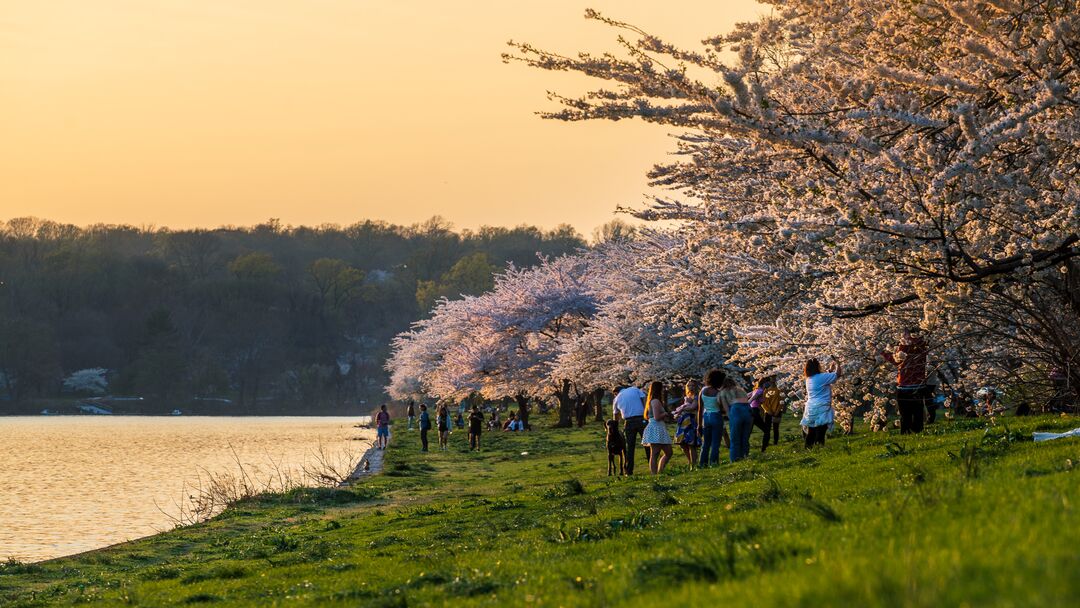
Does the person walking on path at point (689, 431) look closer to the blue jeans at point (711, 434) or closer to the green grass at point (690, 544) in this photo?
the blue jeans at point (711, 434)

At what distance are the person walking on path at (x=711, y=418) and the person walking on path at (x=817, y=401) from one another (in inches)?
65.8

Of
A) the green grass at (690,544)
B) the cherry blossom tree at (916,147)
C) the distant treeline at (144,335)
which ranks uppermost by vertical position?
the distant treeline at (144,335)

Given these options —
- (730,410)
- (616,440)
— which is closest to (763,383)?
(730,410)

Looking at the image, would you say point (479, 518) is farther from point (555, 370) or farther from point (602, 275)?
point (602, 275)

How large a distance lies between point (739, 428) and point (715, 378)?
1.34 m

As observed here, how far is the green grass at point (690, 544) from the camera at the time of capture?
18.8 feet

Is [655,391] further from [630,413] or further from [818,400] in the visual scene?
[818,400]

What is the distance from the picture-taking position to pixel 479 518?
1766 centimetres

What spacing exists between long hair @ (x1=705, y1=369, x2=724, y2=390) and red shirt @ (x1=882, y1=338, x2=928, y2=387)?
3214 millimetres

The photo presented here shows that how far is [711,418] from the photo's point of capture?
75.2 ft

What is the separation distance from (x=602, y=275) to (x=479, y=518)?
149 ft

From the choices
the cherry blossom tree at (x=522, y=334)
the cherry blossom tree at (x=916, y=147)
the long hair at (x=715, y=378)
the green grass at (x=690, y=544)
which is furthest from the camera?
the cherry blossom tree at (x=522, y=334)

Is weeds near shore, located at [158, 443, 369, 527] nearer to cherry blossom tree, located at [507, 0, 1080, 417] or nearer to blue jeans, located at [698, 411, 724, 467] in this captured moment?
blue jeans, located at [698, 411, 724, 467]

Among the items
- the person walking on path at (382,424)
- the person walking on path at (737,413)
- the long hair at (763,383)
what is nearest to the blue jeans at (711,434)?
the person walking on path at (737,413)
